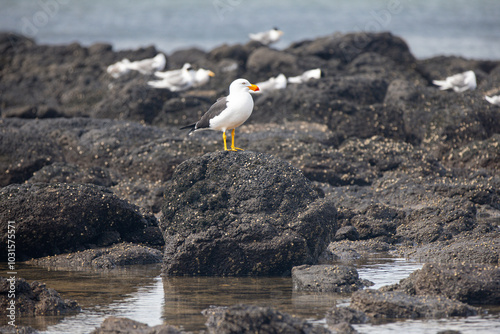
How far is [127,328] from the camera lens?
650 centimetres

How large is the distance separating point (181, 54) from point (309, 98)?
78.3ft

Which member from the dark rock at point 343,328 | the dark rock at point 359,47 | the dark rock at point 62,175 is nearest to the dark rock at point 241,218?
the dark rock at point 343,328

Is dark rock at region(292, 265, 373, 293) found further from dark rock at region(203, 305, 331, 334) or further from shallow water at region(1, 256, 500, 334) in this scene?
dark rock at region(203, 305, 331, 334)

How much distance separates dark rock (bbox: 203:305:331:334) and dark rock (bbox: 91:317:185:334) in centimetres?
50

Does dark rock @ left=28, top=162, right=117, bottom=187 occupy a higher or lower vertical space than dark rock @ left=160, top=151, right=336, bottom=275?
higher

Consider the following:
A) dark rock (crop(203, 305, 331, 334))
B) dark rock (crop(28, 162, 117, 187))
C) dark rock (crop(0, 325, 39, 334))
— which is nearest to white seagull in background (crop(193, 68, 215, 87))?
dark rock (crop(28, 162, 117, 187))

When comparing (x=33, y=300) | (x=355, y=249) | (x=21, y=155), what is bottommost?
(x=33, y=300)

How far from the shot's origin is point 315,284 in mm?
8609

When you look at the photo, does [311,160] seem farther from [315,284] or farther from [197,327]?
[197,327]

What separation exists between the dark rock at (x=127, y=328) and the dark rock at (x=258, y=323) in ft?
1.63

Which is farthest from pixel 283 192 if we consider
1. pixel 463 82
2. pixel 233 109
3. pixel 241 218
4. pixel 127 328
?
pixel 463 82

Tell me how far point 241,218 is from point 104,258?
8.52 ft

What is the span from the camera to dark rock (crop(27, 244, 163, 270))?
35.2 feet

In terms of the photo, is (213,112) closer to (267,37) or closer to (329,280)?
(329,280)
